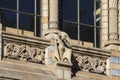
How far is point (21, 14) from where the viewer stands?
110 feet

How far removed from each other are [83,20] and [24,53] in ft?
13.4

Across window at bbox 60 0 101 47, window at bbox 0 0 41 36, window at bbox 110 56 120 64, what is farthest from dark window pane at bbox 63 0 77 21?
window at bbox 110 56 120 64

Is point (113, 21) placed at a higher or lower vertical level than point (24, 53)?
higher

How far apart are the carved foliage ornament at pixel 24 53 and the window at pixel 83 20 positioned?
6.41 ft

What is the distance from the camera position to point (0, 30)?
105ft

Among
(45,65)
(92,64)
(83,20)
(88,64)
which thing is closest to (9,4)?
(45,65)

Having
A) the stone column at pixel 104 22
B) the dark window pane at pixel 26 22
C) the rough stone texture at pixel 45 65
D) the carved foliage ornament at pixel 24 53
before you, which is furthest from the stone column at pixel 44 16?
the stone column at pixel 104 22

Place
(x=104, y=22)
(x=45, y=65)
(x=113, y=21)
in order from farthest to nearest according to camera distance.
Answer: (x=104, y=22) → (x=113, y=21) → (x=45, y=65)

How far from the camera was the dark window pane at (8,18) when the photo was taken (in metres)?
32.9

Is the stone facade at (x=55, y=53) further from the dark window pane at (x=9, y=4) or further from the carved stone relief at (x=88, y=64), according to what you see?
the dark window pane at (x=9, y=4)

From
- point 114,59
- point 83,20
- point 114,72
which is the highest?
point 83,20

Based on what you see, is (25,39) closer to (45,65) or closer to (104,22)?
(45,65)

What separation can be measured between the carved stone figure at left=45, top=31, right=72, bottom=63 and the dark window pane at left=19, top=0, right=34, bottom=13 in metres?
1.44

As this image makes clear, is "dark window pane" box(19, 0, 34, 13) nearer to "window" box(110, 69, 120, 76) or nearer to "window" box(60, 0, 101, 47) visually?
"window" box(60, 0, 101, 47)
